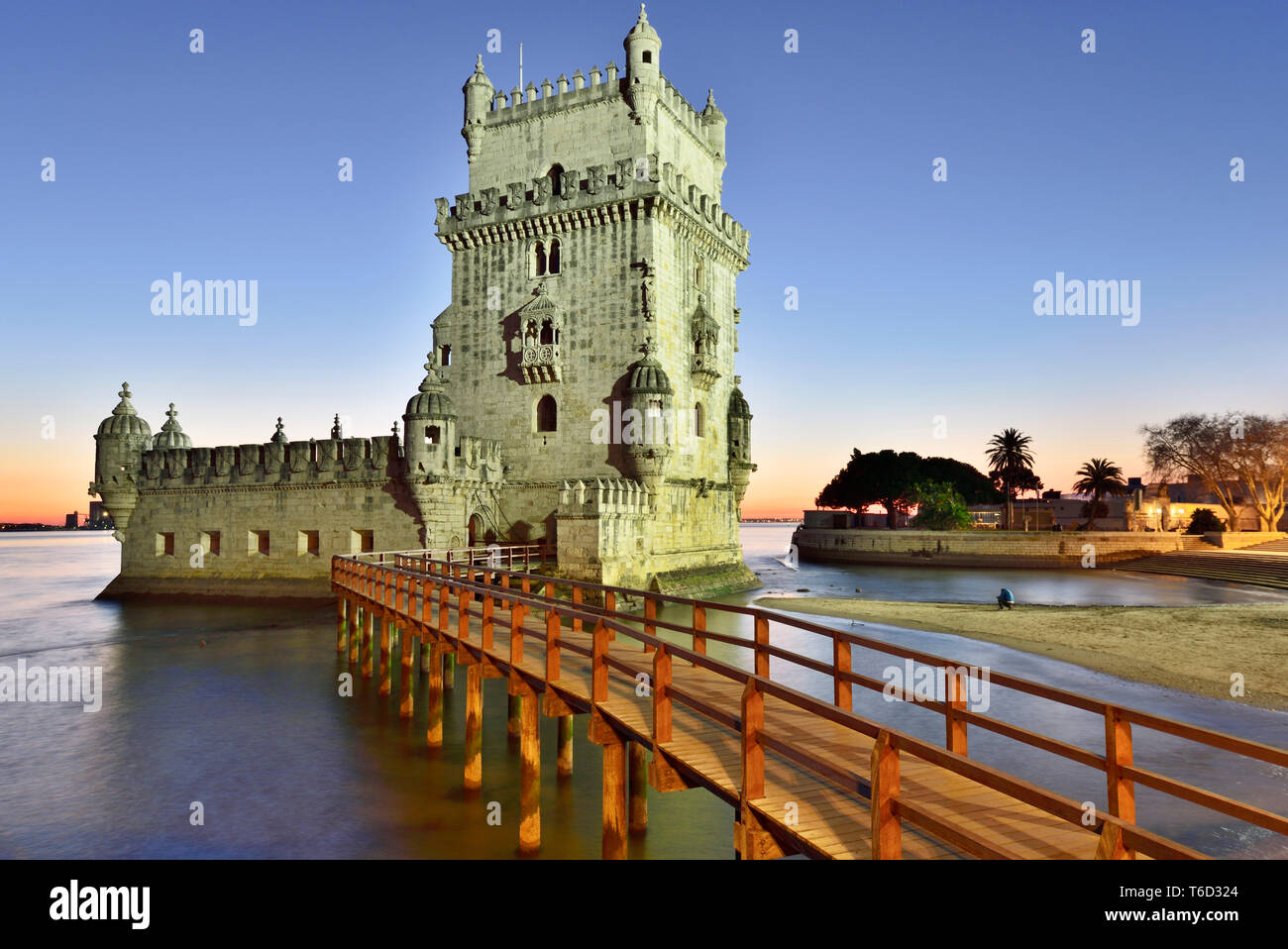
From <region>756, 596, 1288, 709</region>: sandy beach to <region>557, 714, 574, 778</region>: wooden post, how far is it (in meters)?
14.8

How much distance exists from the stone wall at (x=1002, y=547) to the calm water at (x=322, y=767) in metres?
42.0

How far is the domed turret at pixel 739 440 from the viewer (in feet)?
137

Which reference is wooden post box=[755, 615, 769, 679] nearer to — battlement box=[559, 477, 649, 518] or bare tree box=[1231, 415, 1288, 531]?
battlement box=[559, 477, 649, 518]

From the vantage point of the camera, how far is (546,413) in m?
35.7

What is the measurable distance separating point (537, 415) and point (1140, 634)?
982 inches

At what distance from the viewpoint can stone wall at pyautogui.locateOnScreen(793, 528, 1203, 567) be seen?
205ft

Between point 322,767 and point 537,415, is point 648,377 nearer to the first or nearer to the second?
point 537,415

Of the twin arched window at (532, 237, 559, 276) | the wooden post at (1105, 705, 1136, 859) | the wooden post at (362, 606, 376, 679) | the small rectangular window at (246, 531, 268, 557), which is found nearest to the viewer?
the wooden post at (1105, 705, 1136, 859)

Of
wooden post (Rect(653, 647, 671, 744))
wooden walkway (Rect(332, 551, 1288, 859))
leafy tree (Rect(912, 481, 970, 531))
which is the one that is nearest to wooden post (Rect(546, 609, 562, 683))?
wooden walkway (Rect(332, 551, 1288, 859))

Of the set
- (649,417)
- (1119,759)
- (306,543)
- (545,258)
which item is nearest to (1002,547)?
(649,417)

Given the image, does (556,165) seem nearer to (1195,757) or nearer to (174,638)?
(174,638)

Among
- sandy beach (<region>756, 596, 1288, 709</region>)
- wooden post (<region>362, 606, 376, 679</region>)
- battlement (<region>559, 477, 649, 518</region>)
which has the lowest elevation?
sandy beach (<region>756, 596, 1288, 709</region>)

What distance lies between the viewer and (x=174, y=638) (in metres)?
27.8
